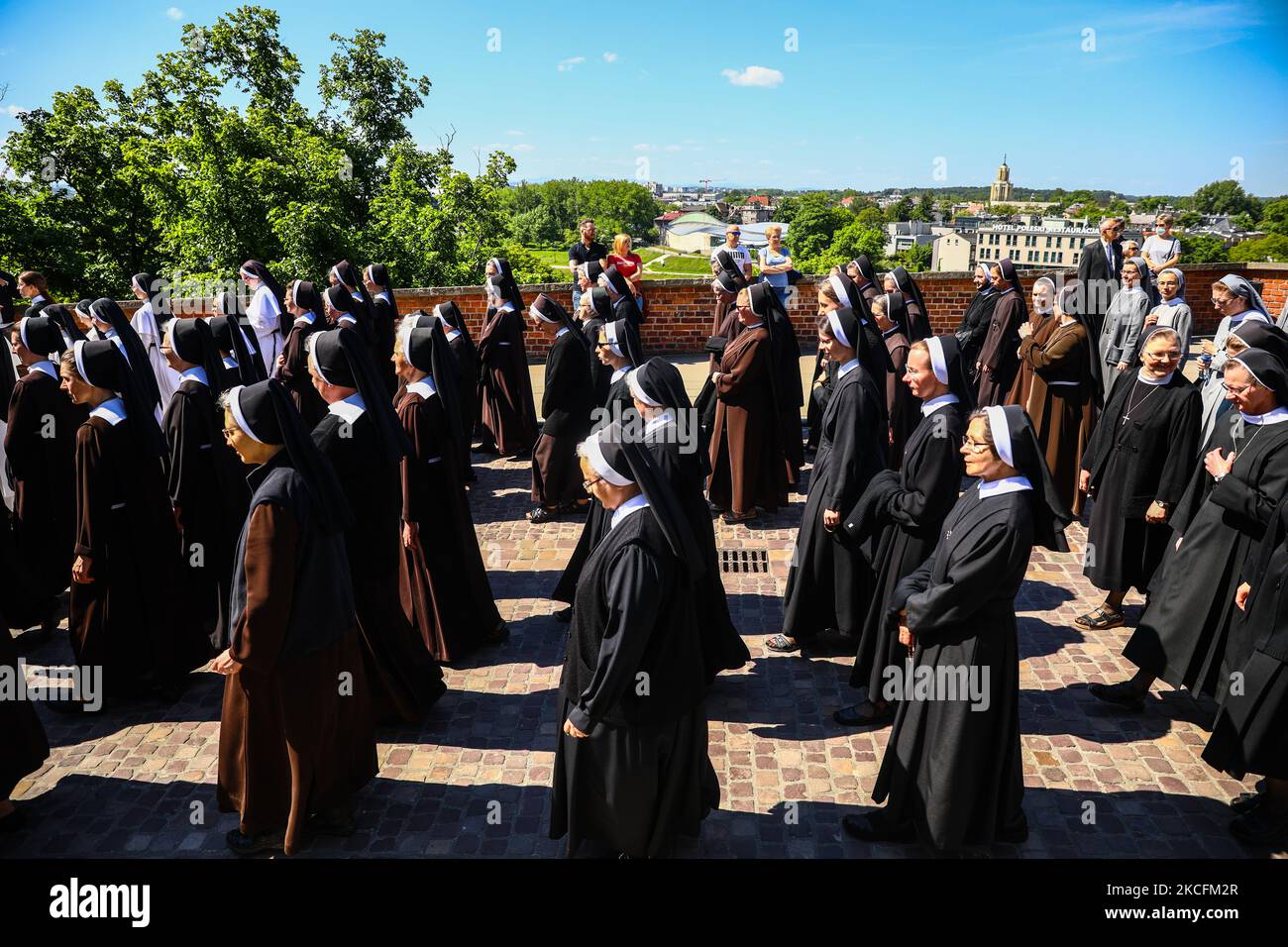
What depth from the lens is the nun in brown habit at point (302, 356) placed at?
7.50 metres

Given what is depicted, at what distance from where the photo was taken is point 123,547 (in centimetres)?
521

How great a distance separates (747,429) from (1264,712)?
4.63 meters

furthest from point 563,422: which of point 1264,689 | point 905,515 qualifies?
point 1264,689

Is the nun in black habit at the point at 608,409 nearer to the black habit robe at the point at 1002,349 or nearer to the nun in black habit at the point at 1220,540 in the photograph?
the nun in black habit at the point at 1220,540

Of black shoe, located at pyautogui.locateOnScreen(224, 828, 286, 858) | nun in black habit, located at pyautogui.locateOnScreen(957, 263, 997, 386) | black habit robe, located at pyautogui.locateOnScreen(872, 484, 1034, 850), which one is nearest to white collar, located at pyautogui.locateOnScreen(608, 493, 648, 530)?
black habit robe, located at pyautogui.locateOnScreen(872, 484, 1034, 850)

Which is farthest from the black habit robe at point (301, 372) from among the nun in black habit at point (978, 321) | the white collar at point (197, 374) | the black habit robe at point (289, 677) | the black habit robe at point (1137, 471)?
the nun in black habit at point (978, 321)

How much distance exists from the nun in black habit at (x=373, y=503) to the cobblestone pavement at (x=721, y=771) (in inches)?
13.1

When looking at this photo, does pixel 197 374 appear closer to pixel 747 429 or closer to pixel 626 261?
pixel 747 429

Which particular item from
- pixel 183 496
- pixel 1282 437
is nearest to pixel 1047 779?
pixel 1282 437

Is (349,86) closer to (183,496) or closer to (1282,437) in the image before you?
(183,496)

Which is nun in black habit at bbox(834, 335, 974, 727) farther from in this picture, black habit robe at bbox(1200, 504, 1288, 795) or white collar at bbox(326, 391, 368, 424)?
white collar at bbox(326, 391, 368, 424)

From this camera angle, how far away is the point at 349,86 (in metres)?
28.4

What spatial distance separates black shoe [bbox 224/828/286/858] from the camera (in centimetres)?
403
